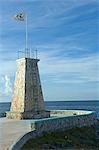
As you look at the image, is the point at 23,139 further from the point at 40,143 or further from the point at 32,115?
the point at 32,115

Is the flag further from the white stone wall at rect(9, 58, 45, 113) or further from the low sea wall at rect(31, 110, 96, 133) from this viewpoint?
the low sea wall at rect(31, 110, 96, 133)

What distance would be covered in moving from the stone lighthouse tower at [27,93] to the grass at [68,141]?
3490 millimetres

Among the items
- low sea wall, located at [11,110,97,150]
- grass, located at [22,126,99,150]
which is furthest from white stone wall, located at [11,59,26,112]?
grass, located at [22,126,99,150]

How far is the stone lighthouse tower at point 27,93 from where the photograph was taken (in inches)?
896

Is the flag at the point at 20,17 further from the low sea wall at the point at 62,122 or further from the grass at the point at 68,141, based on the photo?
the grass at the point at 68,141

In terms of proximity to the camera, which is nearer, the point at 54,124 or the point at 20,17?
the point at 54,124

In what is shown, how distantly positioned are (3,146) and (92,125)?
1067 centimetres

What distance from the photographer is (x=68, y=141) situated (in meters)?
18.1

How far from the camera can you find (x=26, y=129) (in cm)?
1792

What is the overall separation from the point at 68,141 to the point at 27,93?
5.75m

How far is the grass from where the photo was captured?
52.5 ft

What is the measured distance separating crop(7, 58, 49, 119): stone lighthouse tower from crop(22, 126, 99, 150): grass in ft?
11.5

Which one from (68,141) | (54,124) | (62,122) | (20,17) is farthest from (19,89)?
(68,141)

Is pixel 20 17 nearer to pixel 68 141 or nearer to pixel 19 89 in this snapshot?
pixel 19 89
